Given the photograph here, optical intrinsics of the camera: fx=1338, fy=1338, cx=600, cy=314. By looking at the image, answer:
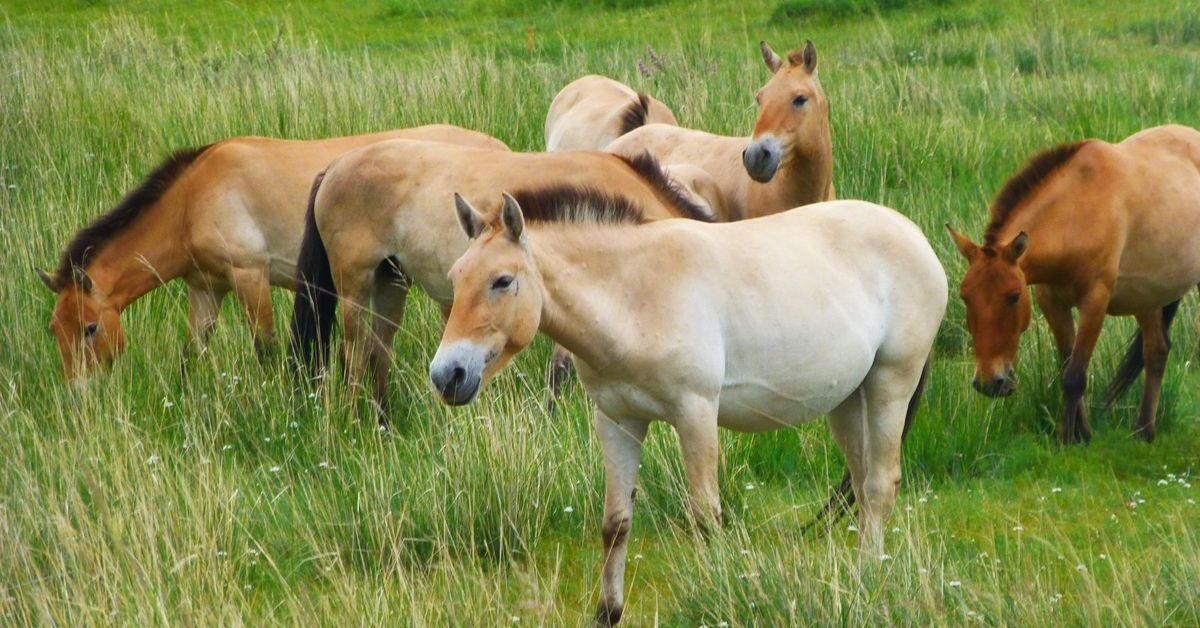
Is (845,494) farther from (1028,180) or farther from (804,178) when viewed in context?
(804,178)

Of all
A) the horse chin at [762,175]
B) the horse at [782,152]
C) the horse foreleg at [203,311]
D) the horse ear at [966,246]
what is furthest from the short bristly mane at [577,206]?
the horse foreleg at [203,311]

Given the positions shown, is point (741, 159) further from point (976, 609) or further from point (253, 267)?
point (976, 609)

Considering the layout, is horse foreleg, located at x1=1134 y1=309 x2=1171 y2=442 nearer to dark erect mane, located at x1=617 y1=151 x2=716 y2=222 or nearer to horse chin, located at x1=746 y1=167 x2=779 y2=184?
horse chin, located at x1=746 y1=167 x2=779 y2=184

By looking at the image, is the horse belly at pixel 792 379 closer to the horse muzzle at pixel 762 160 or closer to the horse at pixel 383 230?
the horse at pixel 383 230

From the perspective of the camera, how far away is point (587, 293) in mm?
4117

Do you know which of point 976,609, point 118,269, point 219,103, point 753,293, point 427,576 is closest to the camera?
point 976,609

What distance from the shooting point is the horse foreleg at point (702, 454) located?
416 centimetres

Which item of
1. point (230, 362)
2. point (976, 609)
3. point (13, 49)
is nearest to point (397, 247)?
point (230, 362)

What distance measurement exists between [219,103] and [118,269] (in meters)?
3.80

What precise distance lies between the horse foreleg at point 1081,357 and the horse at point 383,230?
2242 millimetres

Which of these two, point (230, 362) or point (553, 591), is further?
point (230, 362)

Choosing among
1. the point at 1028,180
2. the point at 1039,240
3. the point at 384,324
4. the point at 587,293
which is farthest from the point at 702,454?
the point at 384,324

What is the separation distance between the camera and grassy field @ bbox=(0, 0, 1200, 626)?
157 inches

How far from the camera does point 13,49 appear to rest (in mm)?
11992
